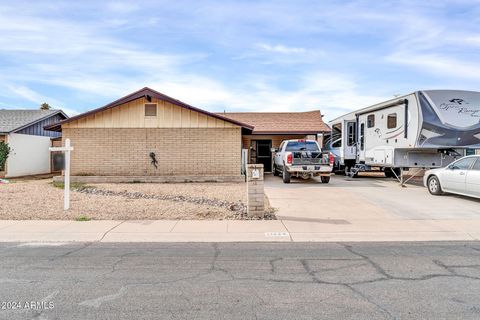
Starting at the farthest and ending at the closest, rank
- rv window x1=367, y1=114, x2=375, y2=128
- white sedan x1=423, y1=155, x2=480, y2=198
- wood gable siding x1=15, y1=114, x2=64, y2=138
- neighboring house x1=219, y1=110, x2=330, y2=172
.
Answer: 1. neighboring house x1=219, y1=110, x2=330, y2=172
2. wood gable siding x1=15, y1=114, x2=64, y2=138
3. rv window x1=367, y1=114, x2=375, y2=128
4. white sedan x1=423, y1=155, x2=480, y2=198

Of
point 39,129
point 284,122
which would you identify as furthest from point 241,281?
point 39,129

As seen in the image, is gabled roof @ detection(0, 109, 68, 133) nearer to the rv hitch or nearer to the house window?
the house window

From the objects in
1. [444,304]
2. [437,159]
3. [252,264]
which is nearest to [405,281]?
[444,304]

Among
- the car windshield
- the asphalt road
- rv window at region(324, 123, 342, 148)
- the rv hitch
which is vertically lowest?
the asphalt road

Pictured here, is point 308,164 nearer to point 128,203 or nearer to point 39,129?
point 128,203

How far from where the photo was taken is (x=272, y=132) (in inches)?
909

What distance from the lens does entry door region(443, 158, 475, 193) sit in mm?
11492

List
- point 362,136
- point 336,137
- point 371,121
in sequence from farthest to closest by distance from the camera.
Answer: point 336,137 → point 362,136 → point 371,121

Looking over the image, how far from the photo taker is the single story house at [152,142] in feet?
56.0

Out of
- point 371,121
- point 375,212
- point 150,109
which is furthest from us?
point 371,121

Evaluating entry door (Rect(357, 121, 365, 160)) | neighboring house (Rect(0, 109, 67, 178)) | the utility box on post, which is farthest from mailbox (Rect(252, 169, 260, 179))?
neighboring house (Rect(0, 109, 67, 178))

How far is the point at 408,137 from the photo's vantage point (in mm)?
14562

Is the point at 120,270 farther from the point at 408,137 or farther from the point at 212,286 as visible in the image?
the point at 408,137

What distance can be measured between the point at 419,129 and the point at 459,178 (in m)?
2.87
